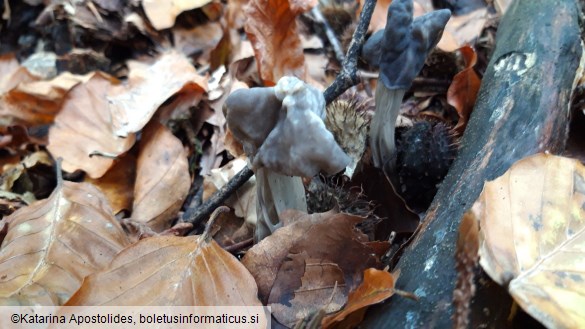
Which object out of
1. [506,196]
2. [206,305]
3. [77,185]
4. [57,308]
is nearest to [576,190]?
[506,196]

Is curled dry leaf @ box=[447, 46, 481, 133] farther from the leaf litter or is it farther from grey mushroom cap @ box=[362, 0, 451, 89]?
grey mushroom cap @ box=[362, 0, 451, 89]

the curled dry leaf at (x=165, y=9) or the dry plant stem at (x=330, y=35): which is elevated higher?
the curled dry leaf at (x=165, y=9)

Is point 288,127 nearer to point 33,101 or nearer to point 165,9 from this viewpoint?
point 33,101

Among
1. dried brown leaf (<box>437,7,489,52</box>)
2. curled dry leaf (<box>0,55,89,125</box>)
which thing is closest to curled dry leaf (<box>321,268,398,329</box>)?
dried brown leaf (<box>437,7,489,52</box>)

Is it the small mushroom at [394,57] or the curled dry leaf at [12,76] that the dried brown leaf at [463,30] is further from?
the curled dry leaf at [12,76]

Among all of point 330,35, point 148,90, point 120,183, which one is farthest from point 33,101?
point 330,35

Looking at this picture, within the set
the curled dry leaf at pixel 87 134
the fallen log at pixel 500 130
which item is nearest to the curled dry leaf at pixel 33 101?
the curled dry leaf at pixel 87 134

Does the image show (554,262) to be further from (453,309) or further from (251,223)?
(251,223)
